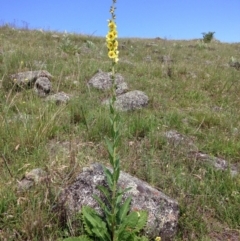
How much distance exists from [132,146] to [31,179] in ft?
5.04

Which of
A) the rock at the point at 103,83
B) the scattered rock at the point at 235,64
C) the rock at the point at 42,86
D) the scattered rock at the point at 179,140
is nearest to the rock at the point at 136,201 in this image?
the scattered rock at the point at 179,140

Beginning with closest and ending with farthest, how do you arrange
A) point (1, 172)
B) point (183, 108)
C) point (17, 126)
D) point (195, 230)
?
point (195, 230) → point (1, 172) → point (17, 126) → point (183, 108)

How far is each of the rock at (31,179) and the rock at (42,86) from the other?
2943 mm

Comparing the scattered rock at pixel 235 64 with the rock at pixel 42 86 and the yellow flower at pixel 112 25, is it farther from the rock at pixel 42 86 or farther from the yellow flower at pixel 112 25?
the yellow flower at pixel 112 25

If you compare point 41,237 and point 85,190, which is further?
point 85,190

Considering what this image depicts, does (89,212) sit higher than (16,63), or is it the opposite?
(16,63)

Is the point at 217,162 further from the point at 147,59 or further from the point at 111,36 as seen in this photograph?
the point at 147,59

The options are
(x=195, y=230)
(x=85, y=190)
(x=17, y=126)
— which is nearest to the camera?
(x=85, y=190)

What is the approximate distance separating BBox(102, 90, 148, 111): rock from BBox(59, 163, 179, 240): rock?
9.02 feet

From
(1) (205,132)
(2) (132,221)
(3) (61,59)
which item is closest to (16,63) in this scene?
(3) (61,59)

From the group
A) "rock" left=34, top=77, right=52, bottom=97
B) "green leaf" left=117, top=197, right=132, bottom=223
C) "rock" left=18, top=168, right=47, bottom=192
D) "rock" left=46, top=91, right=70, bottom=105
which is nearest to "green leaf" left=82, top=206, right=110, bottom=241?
"green leaf" left=117, top=197, right=132, bottom=223

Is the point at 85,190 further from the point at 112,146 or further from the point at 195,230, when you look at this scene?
the point at 195,230

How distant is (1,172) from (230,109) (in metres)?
4.41

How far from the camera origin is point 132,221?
2697mm
